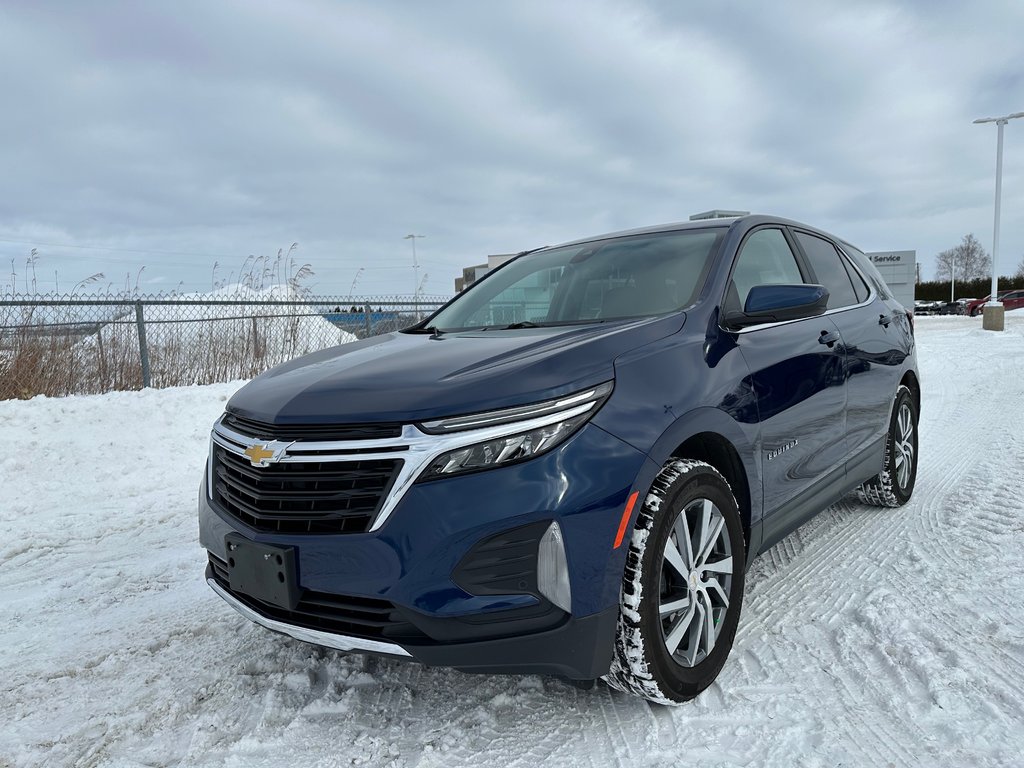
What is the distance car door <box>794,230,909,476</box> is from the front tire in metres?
1.47

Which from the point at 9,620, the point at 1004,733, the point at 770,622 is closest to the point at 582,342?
the point at 770,622

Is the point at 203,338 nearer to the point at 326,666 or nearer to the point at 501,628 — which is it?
the point at 326,666

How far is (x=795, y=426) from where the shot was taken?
303 cm

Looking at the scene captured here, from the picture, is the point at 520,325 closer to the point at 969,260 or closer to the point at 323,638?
the point at 323,638

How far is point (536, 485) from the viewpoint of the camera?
1.95 metres

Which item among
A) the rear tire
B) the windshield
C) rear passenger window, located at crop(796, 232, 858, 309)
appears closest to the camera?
the windshield

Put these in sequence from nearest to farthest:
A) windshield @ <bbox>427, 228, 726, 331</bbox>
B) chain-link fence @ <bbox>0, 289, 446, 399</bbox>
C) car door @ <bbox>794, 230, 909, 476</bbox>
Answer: windshield @ <bbox>427, 228, 726, 331</bbox>
car door @ <bbox>794, 230, 909, 476</bbox>
chain-link fence @ <bbox>0, 289, 446, 399</bbox>

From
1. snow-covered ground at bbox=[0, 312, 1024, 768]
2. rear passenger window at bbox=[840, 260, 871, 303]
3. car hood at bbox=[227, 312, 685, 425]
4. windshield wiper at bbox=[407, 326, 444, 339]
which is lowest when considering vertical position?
snow-covered ground at bbox=[0, 312, 1024, 768]

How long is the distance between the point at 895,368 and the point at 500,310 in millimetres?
2595

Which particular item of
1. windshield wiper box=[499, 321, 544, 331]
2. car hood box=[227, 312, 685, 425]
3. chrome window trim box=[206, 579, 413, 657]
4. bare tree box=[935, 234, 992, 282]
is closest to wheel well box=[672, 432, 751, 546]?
car hood box=[227, 312, 685, 425]

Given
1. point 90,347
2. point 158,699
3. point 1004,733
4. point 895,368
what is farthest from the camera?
point 90,347

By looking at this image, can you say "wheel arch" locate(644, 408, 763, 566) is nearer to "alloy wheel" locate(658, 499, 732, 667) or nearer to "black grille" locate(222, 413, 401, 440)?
"alloy wheel" locate(658, 499, 732, 667)

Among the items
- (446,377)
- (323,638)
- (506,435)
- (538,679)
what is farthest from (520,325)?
(323,638)

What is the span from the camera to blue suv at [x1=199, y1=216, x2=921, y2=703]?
1954mm
